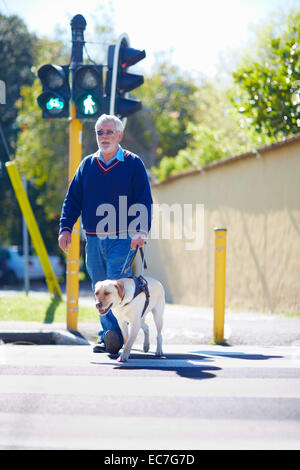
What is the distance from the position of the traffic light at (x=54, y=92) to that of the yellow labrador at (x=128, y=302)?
268 cm

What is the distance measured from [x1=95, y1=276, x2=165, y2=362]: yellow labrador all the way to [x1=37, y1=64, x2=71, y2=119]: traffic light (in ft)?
8.79

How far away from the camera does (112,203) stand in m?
5.76

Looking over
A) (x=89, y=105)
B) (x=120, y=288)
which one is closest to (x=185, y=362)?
(x=120, y=288)

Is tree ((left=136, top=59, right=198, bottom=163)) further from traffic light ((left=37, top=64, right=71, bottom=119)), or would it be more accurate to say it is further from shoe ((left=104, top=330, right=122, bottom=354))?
shoe ((left=104, top=330, right=122, bottom=354))

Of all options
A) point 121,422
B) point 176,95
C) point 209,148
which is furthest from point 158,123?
point 121,422

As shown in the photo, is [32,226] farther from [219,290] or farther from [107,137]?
[107,137]

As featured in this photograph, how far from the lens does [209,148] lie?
61.1ft

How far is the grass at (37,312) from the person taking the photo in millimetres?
8148

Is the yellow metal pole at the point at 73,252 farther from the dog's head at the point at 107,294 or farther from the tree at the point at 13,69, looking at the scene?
the tree at the point at 13,69

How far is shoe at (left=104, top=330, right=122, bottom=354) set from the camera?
5.60 metres

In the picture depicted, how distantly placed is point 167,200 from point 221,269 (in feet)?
30.2

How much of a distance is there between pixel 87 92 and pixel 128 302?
2.97 meters
